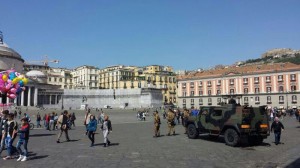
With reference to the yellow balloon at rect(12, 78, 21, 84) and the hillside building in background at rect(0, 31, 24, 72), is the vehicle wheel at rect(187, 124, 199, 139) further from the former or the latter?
the hillside building in background at rect(0, 31, 24, 72)

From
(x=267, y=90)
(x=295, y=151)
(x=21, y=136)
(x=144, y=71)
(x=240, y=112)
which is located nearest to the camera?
(x=21, y=136)

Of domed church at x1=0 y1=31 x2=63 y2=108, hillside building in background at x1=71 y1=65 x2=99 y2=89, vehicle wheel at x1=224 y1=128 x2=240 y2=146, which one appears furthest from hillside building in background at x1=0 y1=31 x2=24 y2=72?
vehicle wheel at x1=224 y1=128 x2=240 y2=146

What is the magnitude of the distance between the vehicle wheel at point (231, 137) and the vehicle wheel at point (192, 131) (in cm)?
283

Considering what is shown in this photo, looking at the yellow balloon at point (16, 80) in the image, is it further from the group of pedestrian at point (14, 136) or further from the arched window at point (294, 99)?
the arched window at point (294, 99)

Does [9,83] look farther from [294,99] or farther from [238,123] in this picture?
[294,99]

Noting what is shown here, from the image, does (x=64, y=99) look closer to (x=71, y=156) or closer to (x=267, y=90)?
(x=267, y=90)

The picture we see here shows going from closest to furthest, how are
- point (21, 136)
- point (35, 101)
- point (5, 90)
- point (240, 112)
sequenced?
1. point (21, 136)
2. point (240, 112)
3. point (5, 90)
4. point (35, 101)

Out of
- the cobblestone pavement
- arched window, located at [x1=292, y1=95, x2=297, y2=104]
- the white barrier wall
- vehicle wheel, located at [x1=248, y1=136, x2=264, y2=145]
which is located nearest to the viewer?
the cobblestone pavement

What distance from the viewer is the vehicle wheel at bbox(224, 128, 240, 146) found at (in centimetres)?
1493

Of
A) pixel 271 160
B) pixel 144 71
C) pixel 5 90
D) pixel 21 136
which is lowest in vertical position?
pixel 271 160

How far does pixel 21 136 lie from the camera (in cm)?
1148

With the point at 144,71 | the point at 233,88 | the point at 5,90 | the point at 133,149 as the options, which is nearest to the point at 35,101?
the point at 144,71

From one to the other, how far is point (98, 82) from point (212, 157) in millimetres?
125702

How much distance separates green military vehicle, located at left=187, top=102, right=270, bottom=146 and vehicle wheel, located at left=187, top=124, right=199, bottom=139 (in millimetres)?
1123
